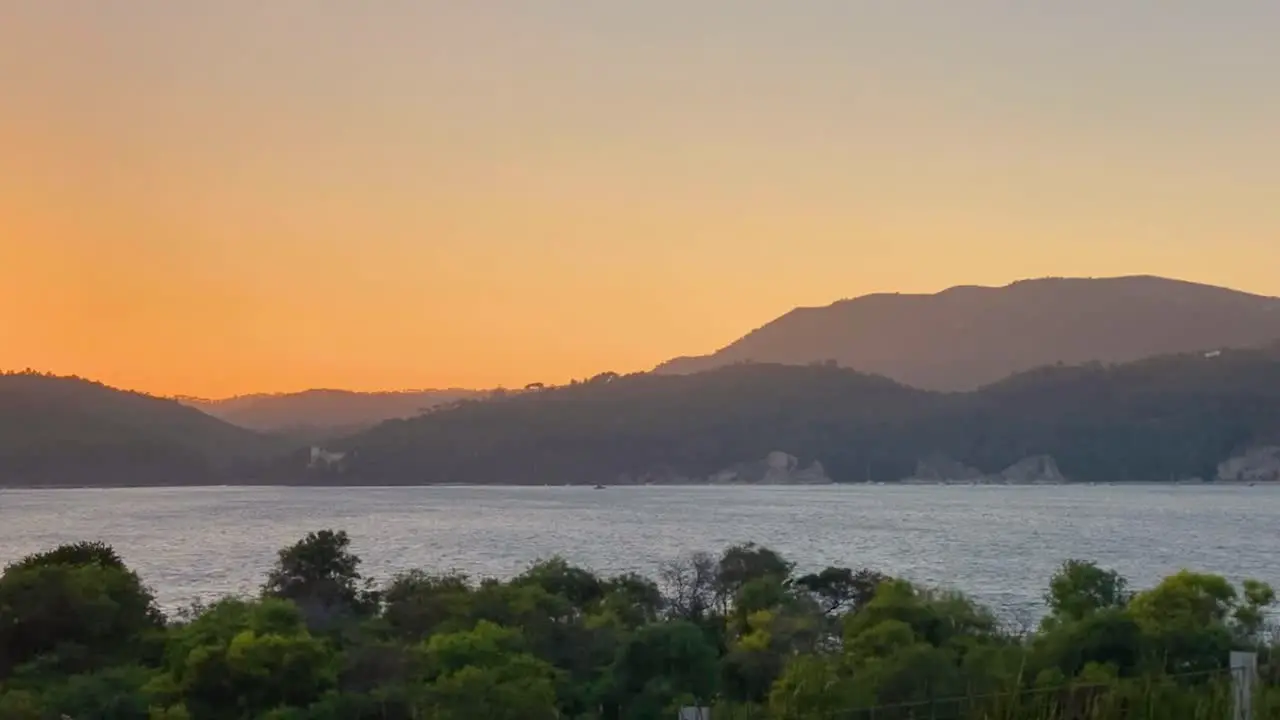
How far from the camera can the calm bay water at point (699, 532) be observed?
6706cm

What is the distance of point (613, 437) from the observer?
620ft

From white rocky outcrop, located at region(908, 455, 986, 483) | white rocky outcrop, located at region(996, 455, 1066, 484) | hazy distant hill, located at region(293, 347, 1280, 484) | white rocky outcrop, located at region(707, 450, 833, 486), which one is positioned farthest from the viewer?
white rocky outcrop, located at region(908, 455, 986, 483)

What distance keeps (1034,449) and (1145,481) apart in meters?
14.3

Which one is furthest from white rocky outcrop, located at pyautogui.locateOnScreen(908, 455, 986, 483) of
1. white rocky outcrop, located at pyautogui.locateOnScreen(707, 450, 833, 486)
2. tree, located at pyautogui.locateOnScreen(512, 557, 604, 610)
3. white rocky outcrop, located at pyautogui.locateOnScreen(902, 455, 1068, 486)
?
tree, located at pyautogui.locateOnScreen(512, 557, 604, 610)

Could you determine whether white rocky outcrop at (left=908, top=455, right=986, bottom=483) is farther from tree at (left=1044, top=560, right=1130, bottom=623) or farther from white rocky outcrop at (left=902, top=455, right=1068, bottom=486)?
tree at (left=1044, top=560, right=1130, bottom=623)

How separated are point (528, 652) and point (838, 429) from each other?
539 feet

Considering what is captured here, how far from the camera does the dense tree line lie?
20.5 meters

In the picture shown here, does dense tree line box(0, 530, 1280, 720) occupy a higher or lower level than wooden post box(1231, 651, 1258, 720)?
lower

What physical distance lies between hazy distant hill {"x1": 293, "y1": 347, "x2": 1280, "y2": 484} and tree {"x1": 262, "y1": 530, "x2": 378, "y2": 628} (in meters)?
144

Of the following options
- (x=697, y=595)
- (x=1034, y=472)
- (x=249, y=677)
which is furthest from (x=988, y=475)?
(x=249, y=677)

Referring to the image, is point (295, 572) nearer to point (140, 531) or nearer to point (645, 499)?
point (140, 531)

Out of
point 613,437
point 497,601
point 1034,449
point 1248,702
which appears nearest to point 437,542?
point 497,601

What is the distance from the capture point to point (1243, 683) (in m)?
7.26

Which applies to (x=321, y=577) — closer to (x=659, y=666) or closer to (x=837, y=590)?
(x=837, y=590)
